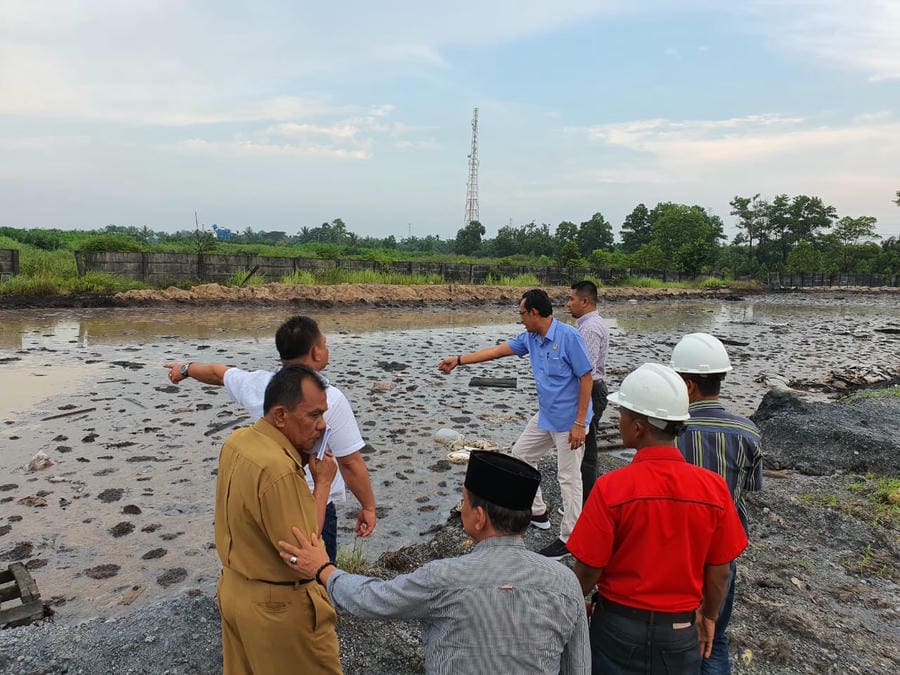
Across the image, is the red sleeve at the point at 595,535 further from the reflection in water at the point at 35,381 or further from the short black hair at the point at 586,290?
the reflection in water at the point at 35,381

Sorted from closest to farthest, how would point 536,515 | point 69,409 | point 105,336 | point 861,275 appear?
point 536,515 < point 69,409 < point 105,336 < point 861,275

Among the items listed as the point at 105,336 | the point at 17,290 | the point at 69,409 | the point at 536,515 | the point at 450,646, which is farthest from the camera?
the point at 17,290

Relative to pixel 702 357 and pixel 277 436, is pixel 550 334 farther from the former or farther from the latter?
pixel 277 436

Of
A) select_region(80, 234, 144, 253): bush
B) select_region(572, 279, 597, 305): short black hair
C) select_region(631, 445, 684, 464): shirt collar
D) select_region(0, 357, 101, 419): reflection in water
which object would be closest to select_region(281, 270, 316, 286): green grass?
select_region(80, 234, 144, 253): bush

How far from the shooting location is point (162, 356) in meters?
12.5

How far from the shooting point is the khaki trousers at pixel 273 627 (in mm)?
1970

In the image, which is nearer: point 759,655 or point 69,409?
point 759,655

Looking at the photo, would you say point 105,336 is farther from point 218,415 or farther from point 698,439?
point 698,439

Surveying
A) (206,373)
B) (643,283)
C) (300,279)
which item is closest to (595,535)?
(206,373)

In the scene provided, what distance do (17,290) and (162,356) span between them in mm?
11360

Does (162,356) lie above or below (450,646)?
below

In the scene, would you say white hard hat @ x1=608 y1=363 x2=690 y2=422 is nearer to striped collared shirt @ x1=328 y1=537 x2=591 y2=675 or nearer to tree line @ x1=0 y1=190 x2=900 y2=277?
striped collared shirt @ x1=328 y1=537 x2=591 y2=675

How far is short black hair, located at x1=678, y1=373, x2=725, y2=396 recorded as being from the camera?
2.72 m

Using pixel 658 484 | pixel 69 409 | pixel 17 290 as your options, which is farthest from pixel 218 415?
pixel 17 290
